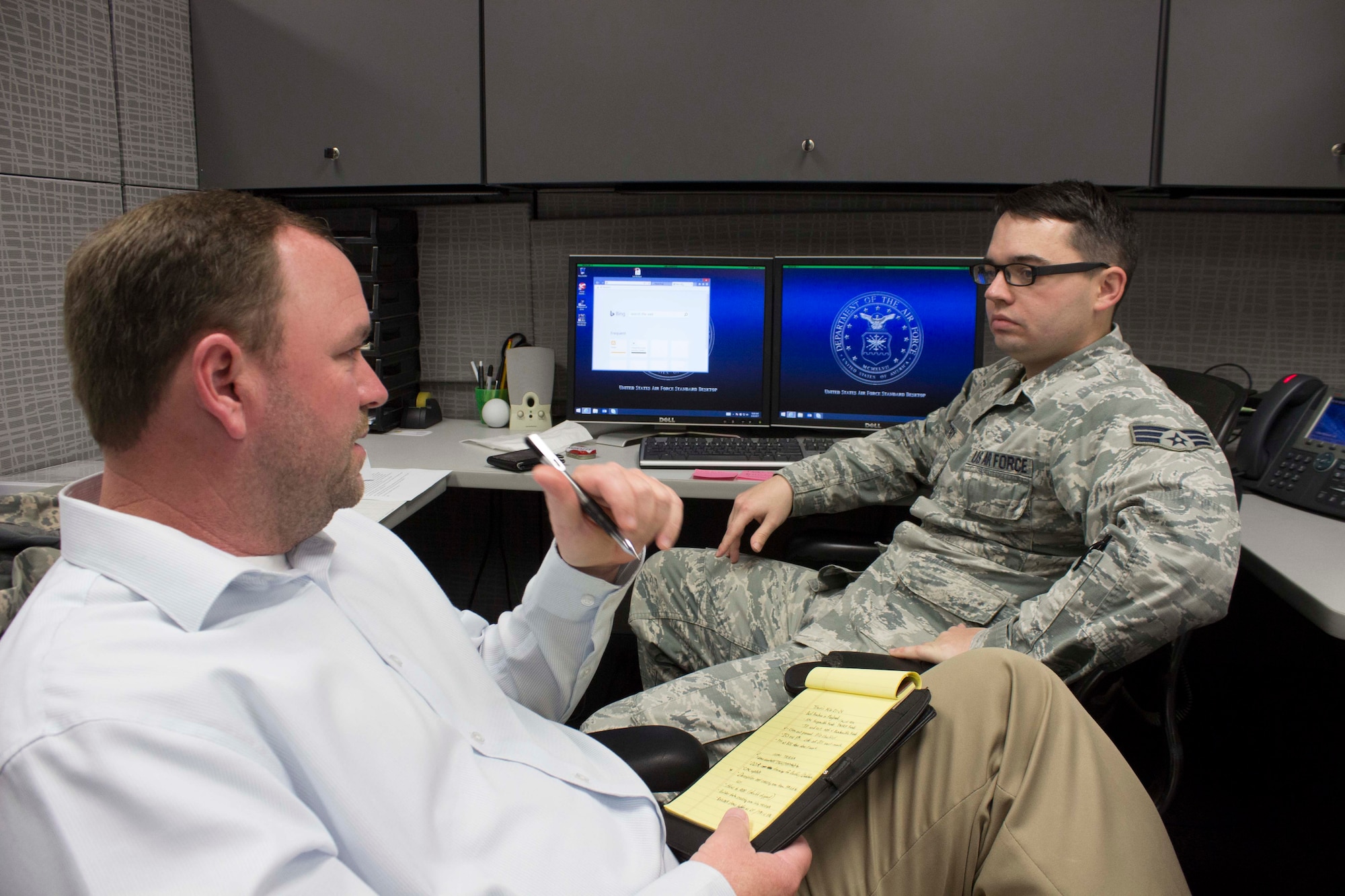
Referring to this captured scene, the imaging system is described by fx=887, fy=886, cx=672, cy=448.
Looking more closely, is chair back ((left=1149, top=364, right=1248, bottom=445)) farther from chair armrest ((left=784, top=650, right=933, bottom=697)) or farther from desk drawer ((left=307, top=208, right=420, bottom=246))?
desk drawer ((left=307, top=208, right=420, bottom=246))

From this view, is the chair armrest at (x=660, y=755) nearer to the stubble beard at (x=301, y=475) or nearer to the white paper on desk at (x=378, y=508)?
the stubble beard at (x=301, y=475)

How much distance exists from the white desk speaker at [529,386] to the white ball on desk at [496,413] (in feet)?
0.05

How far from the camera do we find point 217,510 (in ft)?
2.29

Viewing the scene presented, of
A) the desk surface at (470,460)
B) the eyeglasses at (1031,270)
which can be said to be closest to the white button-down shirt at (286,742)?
the desk surface at (470,460)

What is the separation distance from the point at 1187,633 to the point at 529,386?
4.64ft

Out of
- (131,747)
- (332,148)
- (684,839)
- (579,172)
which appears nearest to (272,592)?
(131,747)

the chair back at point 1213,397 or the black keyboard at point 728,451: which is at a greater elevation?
the chair back at point 1213,397

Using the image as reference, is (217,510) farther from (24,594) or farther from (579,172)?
(579,172)

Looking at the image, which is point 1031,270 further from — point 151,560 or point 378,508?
point 151,560

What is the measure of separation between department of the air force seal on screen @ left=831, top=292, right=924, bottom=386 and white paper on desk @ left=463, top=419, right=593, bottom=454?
1.94 feet

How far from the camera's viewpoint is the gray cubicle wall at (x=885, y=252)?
191cm

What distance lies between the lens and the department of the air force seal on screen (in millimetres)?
1897

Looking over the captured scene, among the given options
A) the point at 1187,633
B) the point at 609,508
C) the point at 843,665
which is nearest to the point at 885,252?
the point at 1187,633

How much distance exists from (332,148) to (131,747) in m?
1.60
